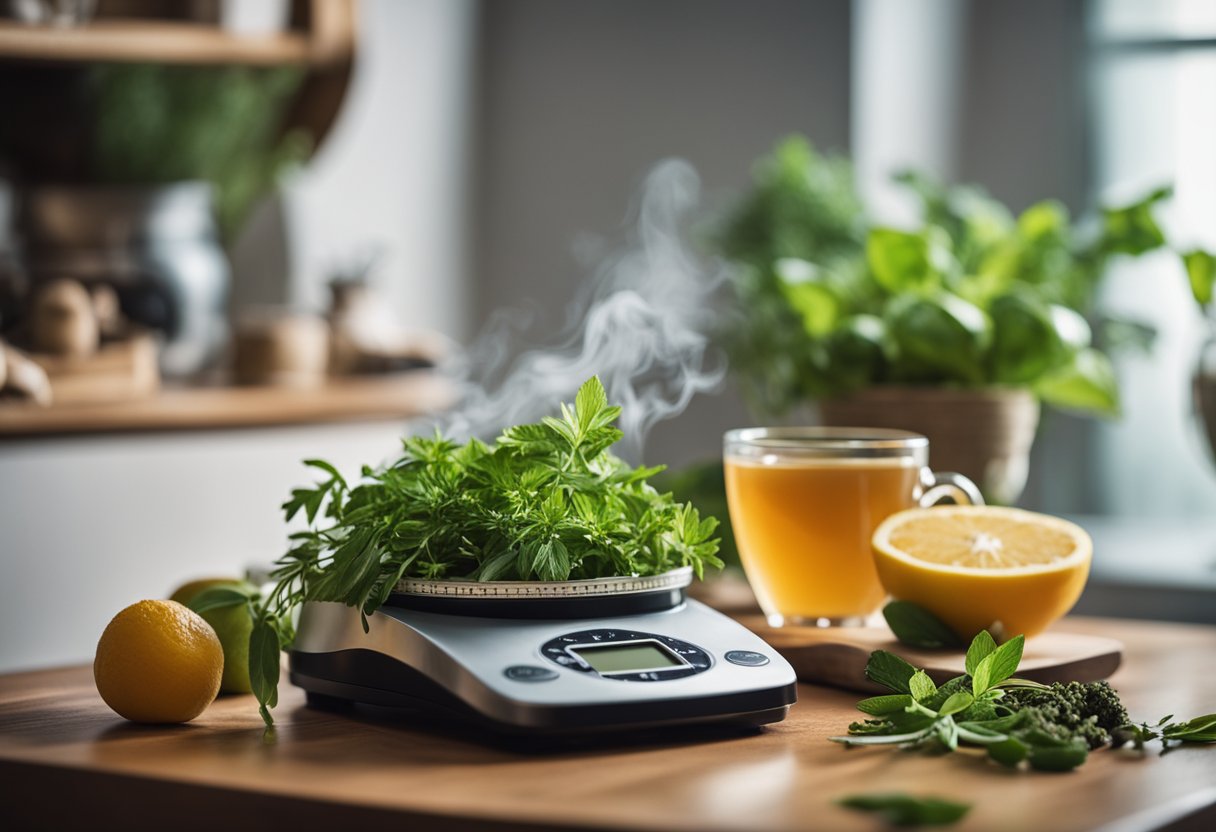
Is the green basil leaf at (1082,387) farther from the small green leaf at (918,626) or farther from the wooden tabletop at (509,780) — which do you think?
the wooden tabletop at (509,780)

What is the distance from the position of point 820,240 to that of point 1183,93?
1.00m

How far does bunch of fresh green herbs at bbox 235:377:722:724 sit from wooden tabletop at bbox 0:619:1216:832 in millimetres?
92

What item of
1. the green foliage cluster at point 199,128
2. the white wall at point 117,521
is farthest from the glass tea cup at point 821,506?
the green foliage cluster at point 199,128

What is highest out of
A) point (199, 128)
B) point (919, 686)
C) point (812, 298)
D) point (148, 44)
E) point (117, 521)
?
point (148, 44)

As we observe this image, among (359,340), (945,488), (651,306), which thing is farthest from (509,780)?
(359,340)

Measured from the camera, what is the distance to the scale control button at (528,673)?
36.2 inches

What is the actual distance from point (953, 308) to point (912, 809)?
840 mm

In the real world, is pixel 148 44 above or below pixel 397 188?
above

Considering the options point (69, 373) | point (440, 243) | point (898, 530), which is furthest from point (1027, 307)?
point (440, 243)

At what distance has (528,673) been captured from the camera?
0.92 metres

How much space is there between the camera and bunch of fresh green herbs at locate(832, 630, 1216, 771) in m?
0.93

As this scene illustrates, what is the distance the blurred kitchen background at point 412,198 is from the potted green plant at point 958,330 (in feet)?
0.70

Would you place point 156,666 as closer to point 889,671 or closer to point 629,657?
point 629,657

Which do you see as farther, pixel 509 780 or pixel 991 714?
pixel 991 714
